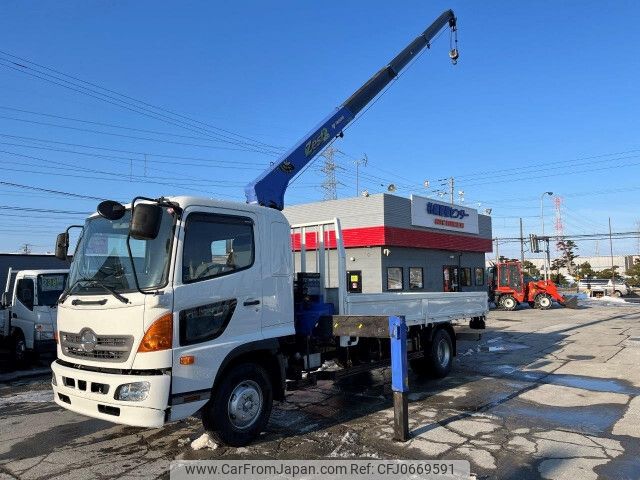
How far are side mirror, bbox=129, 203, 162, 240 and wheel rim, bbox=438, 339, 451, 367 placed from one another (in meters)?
6.40

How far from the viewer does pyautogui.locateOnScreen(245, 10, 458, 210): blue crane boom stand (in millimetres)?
8023

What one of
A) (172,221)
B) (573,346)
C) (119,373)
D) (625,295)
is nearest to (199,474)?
(119,373)

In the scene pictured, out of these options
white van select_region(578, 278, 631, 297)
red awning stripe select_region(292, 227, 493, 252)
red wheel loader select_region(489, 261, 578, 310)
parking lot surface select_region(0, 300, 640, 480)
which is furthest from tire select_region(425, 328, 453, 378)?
white van select_region(578, 278, 631, 297)

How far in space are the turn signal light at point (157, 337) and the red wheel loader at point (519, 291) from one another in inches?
1088

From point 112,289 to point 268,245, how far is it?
1.84m

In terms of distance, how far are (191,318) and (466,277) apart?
28.1 meters

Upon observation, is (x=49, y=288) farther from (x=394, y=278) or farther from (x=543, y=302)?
(x=543, y=302)

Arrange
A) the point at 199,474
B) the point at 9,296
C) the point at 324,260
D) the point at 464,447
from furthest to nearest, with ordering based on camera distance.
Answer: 1. the point at 9,296
2. the point at 324,260
3. the point at 464,447
4. the point at 199,474

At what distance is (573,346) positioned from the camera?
1339 centimetres

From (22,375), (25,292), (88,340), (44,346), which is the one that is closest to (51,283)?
(25,292)

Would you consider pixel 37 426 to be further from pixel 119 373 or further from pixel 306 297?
pixel 306 297

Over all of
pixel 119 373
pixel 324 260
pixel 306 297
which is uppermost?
pixel 324 260

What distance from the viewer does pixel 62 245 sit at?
20.4 ft

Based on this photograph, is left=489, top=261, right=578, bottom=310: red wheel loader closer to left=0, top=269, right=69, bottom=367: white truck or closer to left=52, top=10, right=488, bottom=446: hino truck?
left=0, top=269, right=69, bottom=367: white truck
